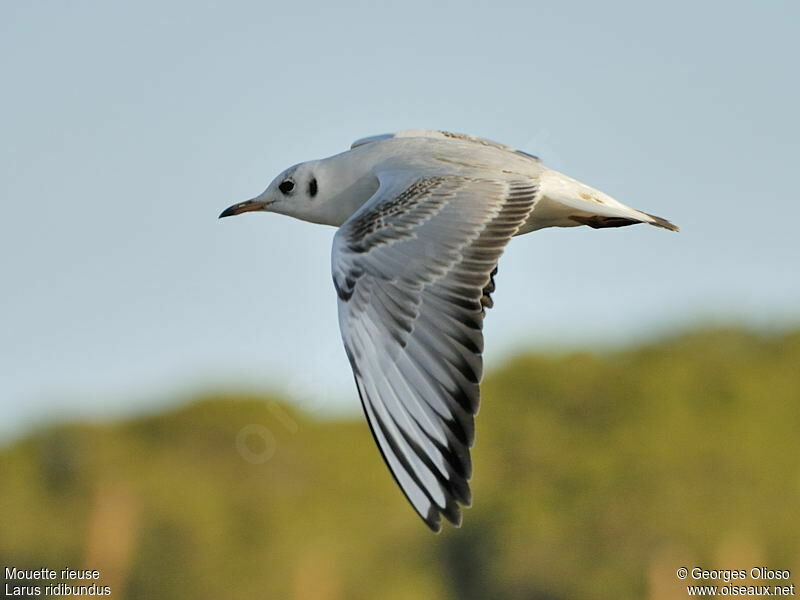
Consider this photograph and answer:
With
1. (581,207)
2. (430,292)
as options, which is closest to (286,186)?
(581,207)

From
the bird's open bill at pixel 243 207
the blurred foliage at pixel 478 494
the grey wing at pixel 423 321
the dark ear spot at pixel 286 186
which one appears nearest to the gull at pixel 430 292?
the grey wing at pixel 423 321

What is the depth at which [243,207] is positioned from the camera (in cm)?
734

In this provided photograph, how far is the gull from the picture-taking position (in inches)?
208

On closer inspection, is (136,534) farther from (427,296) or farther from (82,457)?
(427,296)

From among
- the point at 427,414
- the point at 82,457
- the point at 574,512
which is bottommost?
the point at 574,512

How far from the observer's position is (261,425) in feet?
91.8

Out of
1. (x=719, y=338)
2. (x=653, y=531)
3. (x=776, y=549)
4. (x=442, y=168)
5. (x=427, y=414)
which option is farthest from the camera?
(x=719, y=338)

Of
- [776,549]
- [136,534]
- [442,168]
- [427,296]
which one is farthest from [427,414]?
[776,549]

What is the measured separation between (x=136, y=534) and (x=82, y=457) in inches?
181

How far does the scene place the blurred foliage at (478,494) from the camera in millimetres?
24047

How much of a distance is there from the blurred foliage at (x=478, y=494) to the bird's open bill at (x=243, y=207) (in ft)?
50.7

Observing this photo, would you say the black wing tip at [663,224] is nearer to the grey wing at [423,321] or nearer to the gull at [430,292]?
the gull at [430,292]

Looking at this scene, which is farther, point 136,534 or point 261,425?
point 261,425

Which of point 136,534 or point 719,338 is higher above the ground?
point 136,534
